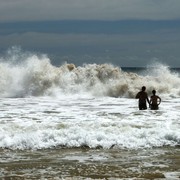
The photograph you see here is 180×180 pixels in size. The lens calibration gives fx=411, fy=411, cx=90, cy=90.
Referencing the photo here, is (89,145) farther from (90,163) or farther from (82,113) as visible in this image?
(82,113)

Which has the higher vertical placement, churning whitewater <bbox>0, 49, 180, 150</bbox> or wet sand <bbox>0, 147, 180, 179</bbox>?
churning whitewater <bbox>0, 49, 180, 150</bbox>

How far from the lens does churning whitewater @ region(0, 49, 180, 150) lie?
416 inches

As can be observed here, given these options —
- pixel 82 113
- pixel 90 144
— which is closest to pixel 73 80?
pixel 82 113

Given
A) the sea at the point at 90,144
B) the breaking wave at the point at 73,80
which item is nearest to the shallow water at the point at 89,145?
the sea at the point at 90,144

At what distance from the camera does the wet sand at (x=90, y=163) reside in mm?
7457

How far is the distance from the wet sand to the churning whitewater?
62 cm

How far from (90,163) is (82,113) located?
7.34m

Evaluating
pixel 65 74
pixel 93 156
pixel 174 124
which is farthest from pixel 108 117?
pixel 65 74

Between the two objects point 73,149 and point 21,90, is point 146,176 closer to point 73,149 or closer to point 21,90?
point 73,149

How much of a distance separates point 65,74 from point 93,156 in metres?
19.9

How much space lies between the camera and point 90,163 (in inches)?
329

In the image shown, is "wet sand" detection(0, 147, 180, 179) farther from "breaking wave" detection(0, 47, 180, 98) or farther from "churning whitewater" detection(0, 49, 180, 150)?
"breaking wave" detection(0, 47, 180, 98)

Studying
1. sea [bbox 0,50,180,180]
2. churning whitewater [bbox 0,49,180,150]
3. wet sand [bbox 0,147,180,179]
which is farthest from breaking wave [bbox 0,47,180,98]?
wet sand [bbox 0,147,180,179]

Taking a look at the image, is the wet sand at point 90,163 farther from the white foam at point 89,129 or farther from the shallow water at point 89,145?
the white foam at point 89,129
